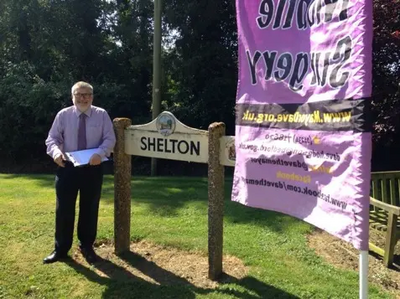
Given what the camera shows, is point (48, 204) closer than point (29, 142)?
Yes

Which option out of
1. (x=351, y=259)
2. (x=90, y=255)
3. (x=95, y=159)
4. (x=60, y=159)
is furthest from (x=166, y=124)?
(x=351, y=259)

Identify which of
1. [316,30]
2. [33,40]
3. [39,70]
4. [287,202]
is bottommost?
[287,202]

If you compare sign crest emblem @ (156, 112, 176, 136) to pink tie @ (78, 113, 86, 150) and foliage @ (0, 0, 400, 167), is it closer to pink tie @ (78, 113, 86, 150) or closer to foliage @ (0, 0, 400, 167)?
pink tie @ (78, 113, 86, 150)

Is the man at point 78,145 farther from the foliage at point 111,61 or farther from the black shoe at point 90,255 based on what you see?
the foliage at point 111,61

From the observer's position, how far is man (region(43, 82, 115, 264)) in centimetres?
424

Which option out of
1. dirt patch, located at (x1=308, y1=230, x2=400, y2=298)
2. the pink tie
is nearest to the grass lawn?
dirt patch, located at (x1=308, y1=230, x2=400, y2=298)

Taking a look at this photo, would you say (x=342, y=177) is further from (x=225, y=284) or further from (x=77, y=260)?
(x=77, y=260)

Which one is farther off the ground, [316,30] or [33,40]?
[33,40]

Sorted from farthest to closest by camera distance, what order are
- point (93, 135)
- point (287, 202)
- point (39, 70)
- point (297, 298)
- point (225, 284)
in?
point (39, 70) < point (93, 135) < point (225, 284) < point (297, 298) < point (287, 202)

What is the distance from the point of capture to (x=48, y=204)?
21.4ft

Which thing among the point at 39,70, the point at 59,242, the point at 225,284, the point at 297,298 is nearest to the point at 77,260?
the point at 59,242

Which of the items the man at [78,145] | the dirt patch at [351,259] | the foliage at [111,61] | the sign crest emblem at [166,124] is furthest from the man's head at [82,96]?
the foliage at [111,61]

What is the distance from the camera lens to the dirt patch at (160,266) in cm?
413

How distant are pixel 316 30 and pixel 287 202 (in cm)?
118
